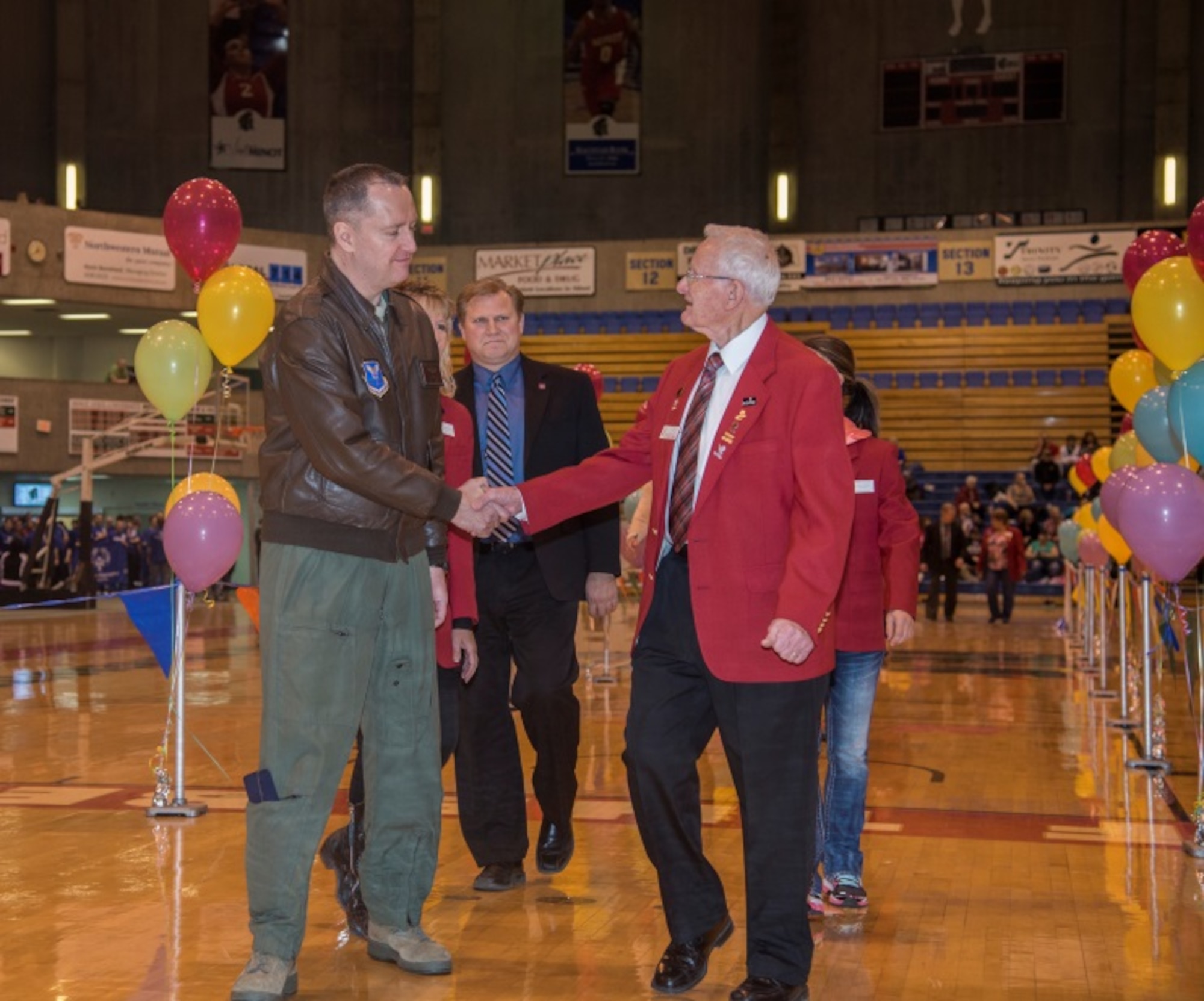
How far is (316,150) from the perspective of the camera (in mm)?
30000

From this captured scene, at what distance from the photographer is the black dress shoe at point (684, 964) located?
399cm

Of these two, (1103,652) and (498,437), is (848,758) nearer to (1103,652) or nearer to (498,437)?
(498,437)

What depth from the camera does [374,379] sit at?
405 cm

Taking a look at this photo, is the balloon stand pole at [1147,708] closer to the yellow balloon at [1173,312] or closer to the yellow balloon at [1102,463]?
the yellow balloon at [1173,312]

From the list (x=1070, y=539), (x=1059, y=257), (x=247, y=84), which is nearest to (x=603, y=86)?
(x=247, y=84)

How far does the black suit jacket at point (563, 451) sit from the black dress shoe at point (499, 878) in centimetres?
88

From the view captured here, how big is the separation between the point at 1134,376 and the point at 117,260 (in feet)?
70.7

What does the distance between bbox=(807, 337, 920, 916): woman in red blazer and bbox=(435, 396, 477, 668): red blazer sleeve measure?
1.12m

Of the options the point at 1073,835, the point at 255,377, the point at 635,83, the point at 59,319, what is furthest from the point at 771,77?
the point at 1073,835

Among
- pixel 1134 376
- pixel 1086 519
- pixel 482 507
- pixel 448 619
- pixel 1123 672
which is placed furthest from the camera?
pixel 1086 519

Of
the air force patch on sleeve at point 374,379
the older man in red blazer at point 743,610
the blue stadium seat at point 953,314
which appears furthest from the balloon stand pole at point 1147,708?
the blue stadium seat at point 953,314

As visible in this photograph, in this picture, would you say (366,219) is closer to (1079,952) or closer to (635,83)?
(1079,952)

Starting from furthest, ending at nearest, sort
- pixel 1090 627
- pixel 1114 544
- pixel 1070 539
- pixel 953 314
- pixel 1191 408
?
pixel 953 314
pixel 1070 539
pixel 1090 627
pixel 1114 544
pixel 1191 408

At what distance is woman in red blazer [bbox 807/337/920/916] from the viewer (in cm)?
496
